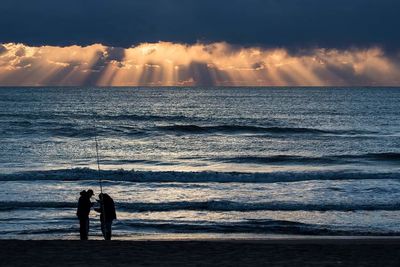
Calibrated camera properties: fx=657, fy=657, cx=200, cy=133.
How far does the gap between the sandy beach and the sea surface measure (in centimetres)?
364

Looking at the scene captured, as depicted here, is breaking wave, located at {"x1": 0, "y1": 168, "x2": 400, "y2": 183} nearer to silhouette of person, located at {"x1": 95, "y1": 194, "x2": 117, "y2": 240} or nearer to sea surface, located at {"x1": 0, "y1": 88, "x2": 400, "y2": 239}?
sea surface, located at {"x1": 0, "y1": 88, "x2": 400, "y2": 239}

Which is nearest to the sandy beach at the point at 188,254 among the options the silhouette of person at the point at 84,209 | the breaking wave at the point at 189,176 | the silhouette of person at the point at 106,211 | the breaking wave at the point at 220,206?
the silhouette of person at the point at 106,211

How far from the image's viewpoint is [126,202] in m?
24.1

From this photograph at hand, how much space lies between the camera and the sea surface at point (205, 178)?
20125 mm

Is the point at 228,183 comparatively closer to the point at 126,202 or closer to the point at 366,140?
the point at 126,202

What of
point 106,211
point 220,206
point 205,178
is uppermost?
point 106,211

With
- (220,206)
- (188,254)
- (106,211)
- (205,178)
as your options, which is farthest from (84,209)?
(205,178)

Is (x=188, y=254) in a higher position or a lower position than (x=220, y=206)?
higher

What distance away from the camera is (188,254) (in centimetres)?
1350

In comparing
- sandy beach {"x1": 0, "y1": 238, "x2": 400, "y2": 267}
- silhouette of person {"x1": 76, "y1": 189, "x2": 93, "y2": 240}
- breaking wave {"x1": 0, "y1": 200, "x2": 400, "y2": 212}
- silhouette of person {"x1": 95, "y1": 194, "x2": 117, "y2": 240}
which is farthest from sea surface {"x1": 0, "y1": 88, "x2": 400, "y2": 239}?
sandy beach {"x1": 0, "y1": 238, "x2": 400, "y2": 267}

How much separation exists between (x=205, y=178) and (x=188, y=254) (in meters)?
17.6

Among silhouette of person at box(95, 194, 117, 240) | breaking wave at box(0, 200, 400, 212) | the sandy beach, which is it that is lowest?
breaking wave at box(0, 200, 400, 212)

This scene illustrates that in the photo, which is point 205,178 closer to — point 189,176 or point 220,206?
point 189,176

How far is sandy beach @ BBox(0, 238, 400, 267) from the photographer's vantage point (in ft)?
40.7
